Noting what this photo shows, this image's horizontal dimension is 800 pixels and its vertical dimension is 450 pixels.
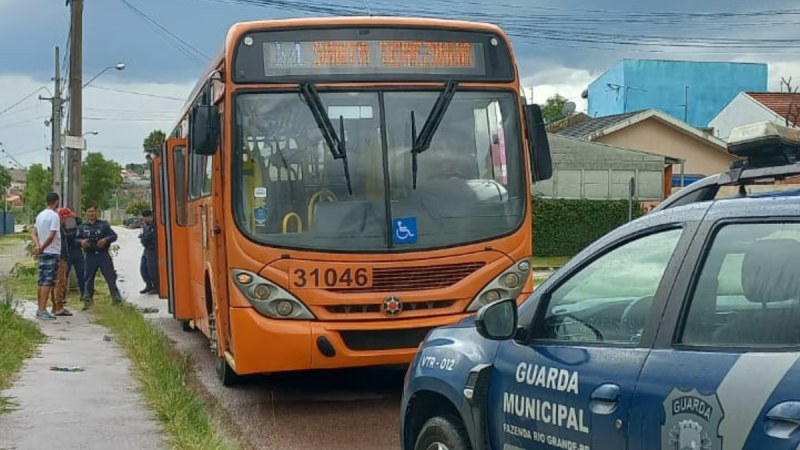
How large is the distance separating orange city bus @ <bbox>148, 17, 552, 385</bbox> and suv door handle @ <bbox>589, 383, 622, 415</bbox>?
4.32m

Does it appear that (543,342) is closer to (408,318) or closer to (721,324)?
(721,324)

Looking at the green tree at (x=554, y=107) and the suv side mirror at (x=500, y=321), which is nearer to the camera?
the suv side mirror at (x=500, y=321)

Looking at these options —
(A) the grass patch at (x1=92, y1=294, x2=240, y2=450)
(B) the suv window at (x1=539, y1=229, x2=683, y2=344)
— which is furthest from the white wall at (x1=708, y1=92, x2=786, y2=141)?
(B) the suv window at (x1=539, y1=229, x2=683, y2=344)

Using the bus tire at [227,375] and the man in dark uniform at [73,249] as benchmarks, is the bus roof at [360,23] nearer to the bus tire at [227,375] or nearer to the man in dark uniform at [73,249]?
the bus tire at [227,375]

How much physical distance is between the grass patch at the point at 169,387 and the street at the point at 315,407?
0.89 ft

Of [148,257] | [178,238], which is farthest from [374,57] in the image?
[148,257]

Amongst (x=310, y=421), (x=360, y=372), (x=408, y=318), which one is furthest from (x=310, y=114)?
(x=360, y=372)

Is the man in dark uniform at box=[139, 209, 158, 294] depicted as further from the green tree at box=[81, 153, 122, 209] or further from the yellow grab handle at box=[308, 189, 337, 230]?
the green tree at box=[81, 153, 122, 209]

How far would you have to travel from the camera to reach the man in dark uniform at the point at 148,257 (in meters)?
19.8

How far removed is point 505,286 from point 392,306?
96 centimetres

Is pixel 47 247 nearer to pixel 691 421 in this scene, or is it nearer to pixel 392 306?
pixel 392 306

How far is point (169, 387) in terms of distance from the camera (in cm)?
864

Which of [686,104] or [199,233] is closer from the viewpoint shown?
[199,233]

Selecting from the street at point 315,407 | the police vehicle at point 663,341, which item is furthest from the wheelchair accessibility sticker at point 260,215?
the police vehicle at point 663,341
